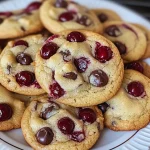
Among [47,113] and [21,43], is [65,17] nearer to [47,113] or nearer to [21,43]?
[21,43]

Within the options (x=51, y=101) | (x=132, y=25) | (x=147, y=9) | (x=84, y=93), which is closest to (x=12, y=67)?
(x=51, y=101)

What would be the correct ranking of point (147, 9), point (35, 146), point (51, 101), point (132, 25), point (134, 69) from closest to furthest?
point (35, 146) → point (51, 101) → point (134, 69) → point (132, 25) → point (147, 9)

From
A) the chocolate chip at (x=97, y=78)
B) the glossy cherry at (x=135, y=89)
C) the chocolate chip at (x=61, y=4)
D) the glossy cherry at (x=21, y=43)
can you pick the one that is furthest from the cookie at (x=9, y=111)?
the chocolate chip at (x=61, y=4)

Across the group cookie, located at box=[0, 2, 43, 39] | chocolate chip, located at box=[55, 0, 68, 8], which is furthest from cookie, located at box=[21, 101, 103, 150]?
chocolate chip, located at box=[55, 0, 68, 8]

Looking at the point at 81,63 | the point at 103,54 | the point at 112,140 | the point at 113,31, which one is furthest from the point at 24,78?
the point at 113,31

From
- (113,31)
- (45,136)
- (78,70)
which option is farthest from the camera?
(113,31)

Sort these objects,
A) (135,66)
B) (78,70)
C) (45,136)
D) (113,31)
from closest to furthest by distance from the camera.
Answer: (45,136) < (78,70) < (135,66) < (113,31)

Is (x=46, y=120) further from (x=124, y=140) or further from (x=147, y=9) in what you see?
(x=147, y=9)
